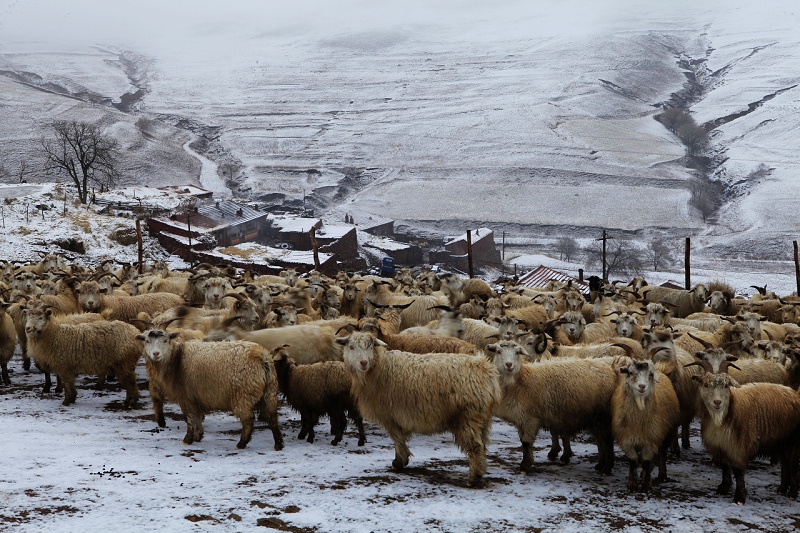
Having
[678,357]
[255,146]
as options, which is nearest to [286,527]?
[678,357]

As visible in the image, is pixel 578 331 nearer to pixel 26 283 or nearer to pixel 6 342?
pixel 6 342

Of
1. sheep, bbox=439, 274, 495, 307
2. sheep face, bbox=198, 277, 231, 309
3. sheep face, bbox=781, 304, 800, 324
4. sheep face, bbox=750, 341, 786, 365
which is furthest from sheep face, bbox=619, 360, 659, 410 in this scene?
sheep, bbox=439, 274, 495, 307

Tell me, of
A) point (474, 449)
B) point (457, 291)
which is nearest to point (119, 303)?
point (457, 291)

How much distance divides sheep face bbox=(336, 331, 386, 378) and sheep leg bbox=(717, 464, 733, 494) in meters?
4.71

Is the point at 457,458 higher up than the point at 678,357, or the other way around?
the point at 678,357

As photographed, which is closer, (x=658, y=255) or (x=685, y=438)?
(x=685, y=438)

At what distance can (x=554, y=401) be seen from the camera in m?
10.4

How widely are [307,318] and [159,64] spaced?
191m

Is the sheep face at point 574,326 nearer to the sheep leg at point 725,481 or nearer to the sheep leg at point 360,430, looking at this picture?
the sheep leg at point 360,430

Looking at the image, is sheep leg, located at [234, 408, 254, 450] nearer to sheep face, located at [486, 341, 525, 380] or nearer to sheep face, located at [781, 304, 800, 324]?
sheep face, located at [486, 341, 525, 380]

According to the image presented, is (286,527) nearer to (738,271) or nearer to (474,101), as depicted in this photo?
(738,271)

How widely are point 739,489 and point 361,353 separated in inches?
200

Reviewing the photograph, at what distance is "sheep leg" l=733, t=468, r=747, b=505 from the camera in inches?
364

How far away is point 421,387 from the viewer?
391 inches
